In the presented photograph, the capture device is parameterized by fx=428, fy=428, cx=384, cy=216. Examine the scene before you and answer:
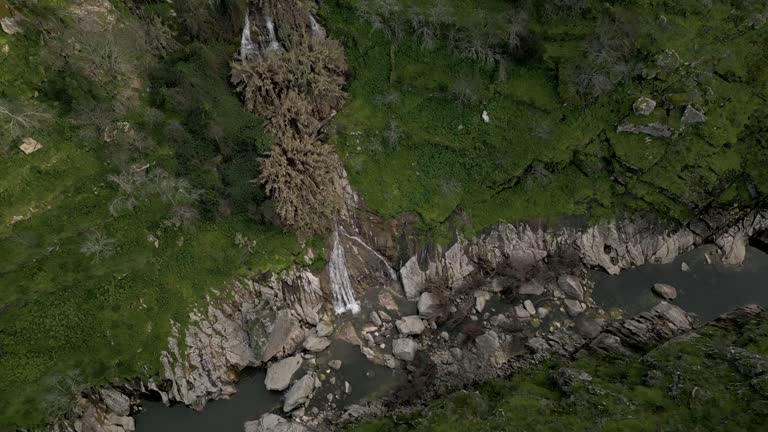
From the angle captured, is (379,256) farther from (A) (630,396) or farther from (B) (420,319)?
(A) (630,396)

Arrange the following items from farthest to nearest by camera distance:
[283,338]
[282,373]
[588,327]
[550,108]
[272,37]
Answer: [272,37] → [550,108] → [588,327] → [283,338] → [282,373]

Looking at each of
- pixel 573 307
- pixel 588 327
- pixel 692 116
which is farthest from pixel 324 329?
pixel 692 116

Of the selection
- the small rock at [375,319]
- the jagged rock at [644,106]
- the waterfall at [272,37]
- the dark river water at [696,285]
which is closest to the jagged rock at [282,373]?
the small rock at [375,319]

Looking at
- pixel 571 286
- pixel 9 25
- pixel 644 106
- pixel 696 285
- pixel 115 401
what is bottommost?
pixel 115 401

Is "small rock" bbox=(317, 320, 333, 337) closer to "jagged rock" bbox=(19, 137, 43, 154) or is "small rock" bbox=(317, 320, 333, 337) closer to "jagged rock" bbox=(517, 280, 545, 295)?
"jagged rock" bbox=(517, 280, 545, 295)

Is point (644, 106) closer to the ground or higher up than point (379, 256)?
higher up

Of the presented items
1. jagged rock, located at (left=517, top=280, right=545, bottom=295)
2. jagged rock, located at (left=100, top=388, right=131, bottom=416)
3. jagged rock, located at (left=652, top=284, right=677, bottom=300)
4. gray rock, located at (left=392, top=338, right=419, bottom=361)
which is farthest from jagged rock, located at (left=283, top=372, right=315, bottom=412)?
jagged rock, located at (left=652, top=284, right=677, bottom=300)

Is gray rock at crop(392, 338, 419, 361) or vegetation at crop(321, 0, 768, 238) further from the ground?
vegetation at crop(321, 0, 768, 238)
